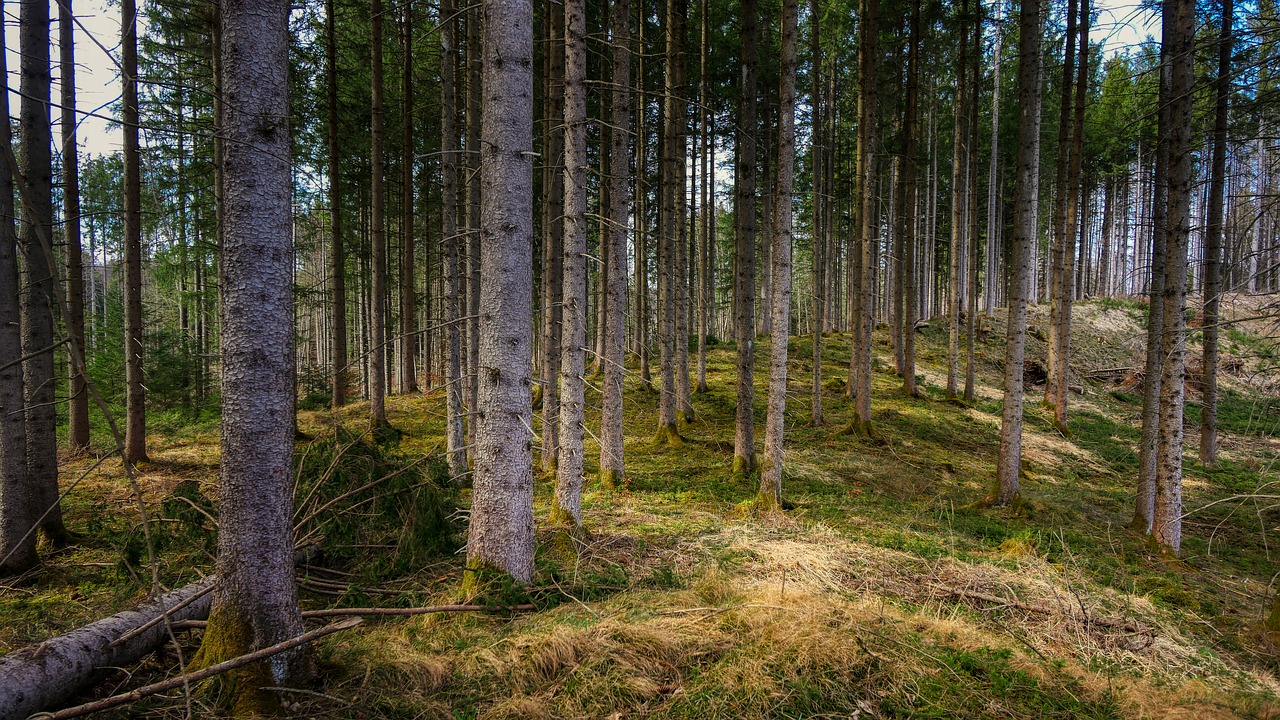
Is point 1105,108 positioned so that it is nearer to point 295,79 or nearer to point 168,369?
point 295,79

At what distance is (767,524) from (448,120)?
848 cm

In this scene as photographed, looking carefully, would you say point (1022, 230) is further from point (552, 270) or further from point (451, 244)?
point (451, 244)

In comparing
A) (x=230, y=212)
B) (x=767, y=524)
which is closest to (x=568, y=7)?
(x=230, y=212)

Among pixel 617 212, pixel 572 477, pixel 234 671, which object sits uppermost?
pixel 617 212

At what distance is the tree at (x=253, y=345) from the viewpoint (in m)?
3.51

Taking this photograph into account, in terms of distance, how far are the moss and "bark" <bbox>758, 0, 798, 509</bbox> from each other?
619cm

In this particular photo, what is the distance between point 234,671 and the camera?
361 cm

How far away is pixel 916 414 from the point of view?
1566cm

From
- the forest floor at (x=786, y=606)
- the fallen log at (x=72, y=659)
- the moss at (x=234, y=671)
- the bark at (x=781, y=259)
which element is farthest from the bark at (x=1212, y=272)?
the fallen log at (x=72, y=659)

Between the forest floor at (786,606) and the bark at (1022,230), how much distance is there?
921 mm

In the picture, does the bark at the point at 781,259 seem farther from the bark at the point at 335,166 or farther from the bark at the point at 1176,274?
the bark at the point at 335,166

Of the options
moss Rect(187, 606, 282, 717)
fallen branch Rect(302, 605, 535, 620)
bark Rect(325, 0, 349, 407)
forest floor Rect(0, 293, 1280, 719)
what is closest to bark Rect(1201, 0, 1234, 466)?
forest floor Rect(0, 293, 1280, 719)

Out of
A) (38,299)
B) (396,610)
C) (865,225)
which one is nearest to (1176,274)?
(865,225)

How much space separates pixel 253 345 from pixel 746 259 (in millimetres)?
8088
